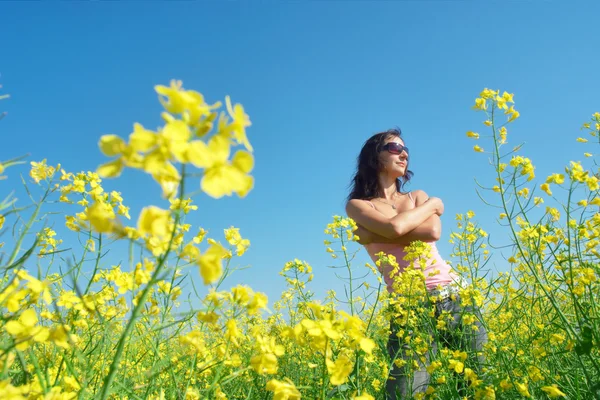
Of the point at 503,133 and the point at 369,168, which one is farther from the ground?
the point at 369,168

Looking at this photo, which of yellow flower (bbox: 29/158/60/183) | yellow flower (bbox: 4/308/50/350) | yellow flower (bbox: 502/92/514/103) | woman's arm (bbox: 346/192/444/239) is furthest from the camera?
woman's arm (bbox: 346/192/444/239)

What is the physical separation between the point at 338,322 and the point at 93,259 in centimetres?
118

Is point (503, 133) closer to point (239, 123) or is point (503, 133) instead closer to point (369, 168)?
point (369, 168)

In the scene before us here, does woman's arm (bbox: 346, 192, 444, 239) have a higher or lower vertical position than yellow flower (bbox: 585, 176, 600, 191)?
higher

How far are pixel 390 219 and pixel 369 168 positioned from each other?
91 cm

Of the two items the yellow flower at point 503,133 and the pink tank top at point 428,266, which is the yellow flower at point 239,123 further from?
the pink tank top at point 428,266

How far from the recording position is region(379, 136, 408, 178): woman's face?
3.46m

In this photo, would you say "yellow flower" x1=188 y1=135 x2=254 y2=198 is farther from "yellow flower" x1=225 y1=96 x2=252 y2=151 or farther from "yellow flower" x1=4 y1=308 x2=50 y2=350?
"yellow flower" x1=4 y1=308 x2=50 y2=350

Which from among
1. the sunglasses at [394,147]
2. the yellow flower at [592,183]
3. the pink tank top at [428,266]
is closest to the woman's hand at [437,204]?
the pink tank top at [428,266]

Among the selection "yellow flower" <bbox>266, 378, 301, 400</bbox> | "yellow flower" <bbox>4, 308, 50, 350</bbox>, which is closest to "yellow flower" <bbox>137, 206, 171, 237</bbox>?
"yellow flower" <bbox>4, 308, 50, 350</bbox>

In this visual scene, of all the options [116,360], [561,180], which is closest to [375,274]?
[561,180]

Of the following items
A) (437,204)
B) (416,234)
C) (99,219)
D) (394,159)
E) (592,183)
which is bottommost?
(99,219)

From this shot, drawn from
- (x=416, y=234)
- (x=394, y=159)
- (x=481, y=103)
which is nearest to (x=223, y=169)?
(x=481, y=103)

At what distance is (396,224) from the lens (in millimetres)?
2816
